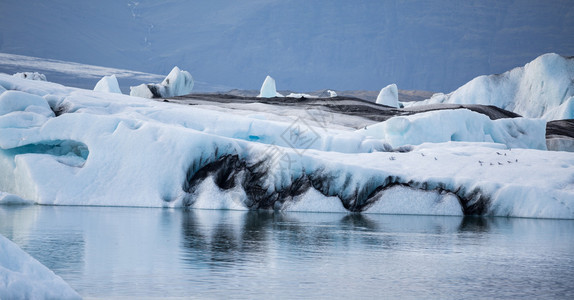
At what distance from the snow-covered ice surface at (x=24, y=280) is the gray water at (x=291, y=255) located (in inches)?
37.5

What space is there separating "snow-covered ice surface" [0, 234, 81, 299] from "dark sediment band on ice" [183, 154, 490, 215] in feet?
41.6

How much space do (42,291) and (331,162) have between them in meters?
13.3

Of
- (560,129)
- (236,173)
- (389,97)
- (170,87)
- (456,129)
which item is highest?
(389,97)

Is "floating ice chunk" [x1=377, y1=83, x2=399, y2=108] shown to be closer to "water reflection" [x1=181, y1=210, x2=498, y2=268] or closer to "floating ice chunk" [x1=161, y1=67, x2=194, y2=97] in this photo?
"floating ice chunk" [x1=161, y1=67, x2=194, y2=97]

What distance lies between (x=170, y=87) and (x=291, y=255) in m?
40.3

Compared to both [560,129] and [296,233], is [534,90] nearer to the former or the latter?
[560,129]

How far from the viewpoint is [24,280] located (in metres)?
5.68

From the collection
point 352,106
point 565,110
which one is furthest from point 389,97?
point 352,106

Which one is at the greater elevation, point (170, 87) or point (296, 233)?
point (170, 87)

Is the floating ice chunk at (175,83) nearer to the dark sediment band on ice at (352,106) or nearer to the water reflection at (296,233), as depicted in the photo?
the dark sediment band on ice at (352,106)

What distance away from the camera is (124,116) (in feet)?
70.2

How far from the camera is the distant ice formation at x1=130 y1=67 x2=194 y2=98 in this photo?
4600 cm

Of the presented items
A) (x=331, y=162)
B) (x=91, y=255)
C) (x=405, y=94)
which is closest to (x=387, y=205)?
(x=331, y=162)

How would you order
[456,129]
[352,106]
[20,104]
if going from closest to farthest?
[20,104], [456,129], [352,106]
